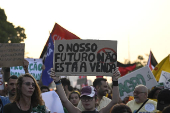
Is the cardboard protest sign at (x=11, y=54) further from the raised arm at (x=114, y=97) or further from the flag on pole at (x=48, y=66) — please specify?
the flag on pole at (x=48, y=66)

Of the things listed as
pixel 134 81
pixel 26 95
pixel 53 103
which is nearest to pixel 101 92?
pixel 53 103

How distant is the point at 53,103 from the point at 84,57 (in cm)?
93

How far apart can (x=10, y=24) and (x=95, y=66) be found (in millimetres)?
26128

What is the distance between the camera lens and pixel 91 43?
19.8 feet

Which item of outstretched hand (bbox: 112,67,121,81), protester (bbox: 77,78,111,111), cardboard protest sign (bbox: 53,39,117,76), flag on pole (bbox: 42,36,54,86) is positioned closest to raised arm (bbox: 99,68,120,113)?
outstretched hand (bbox: 112,67,121,81)

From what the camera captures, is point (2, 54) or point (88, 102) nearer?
point (88, 102)

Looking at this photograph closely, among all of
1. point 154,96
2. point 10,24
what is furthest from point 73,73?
point 10,24

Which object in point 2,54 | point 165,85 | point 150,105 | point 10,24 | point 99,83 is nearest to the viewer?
point 150,105

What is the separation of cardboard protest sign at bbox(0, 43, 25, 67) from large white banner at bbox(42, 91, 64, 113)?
1126 mm

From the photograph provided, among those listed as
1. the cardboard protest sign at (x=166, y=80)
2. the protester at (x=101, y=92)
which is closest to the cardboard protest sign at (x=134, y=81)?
the cardboard protest sign at (x=166, y=80)

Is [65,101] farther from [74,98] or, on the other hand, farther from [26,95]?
[74,98]

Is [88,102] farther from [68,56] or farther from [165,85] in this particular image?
[165,85]

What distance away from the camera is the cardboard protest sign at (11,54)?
22.3 ft

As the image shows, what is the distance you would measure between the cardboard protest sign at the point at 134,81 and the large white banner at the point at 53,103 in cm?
402
